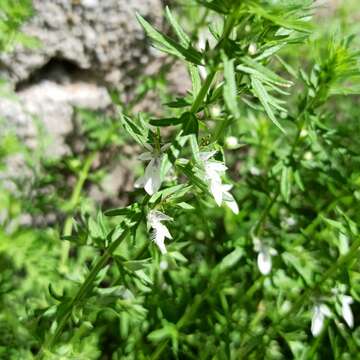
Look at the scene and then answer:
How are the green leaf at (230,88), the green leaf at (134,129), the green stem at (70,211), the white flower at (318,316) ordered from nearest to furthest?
the green leaf at (230,88) < the green leaf at (134,129) < the white flower at (318,316) < the green stem at (70,211)

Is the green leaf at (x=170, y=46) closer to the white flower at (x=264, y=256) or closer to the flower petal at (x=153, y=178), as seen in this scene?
the flower petal at (x=153, y=178)

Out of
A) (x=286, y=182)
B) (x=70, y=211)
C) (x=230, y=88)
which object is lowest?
(x=70, y=211)

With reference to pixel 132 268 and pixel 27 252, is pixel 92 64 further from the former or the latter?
pixel 132 268

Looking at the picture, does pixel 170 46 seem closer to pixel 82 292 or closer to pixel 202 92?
pixel 202 92

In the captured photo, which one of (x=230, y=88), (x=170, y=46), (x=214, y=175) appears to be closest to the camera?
(x=230, y=88)

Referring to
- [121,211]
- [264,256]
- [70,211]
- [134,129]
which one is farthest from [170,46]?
[70,211]

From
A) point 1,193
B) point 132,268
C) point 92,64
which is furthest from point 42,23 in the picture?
point 132,268

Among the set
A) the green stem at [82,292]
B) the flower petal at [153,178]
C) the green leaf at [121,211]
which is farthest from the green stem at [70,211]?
the flower petal at [153,178]
